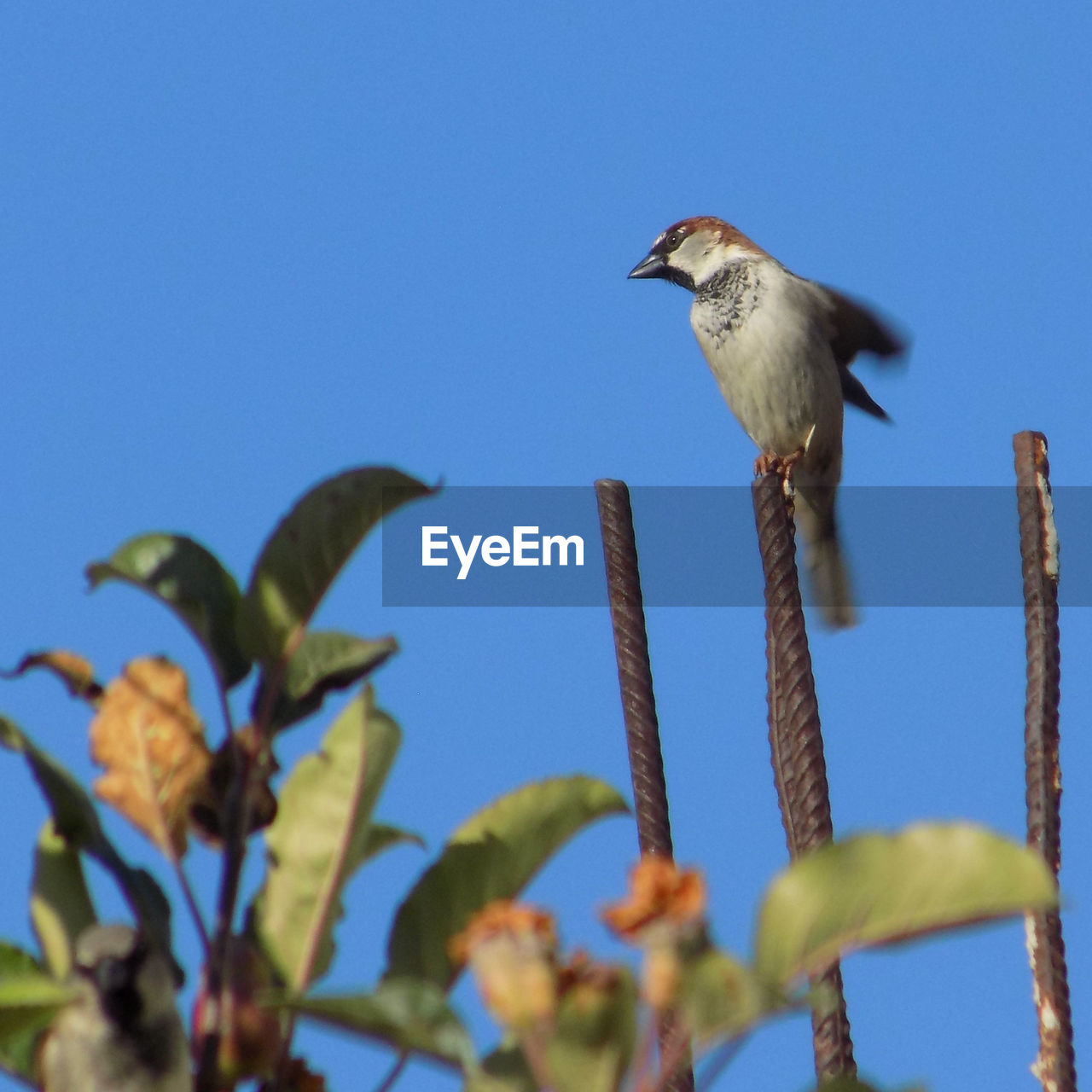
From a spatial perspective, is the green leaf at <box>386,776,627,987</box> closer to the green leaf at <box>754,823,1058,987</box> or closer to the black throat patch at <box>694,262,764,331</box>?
the green leaf at <box>754,823,1058,987</box>

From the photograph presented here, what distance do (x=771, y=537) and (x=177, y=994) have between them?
1274 mm

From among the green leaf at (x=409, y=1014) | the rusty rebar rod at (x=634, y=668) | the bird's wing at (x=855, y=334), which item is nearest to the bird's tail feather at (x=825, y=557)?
the bird's wing at (x=855, y=334)

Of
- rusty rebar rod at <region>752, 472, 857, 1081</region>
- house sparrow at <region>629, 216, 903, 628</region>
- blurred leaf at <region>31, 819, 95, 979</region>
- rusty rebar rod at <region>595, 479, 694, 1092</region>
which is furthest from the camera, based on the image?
house sparrow at <region>629, 216, 903, 628</region>

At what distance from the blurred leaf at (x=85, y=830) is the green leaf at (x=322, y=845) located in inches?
3.8

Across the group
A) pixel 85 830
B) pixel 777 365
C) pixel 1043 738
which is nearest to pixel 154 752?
pixel 85 830

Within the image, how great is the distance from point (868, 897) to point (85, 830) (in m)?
0.50

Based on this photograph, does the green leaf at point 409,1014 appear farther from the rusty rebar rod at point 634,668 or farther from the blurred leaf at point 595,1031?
the rusty rebar rod at point 634,668

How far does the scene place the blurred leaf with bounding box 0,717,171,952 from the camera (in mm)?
1075

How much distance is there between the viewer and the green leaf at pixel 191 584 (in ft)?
3.84

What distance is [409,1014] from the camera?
2.95ft

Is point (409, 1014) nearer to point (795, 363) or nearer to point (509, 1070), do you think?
point (509, 1070)

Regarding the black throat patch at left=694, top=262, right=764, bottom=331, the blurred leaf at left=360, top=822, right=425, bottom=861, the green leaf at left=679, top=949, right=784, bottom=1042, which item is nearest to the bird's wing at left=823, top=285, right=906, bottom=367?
the black throat patch at left=694, top=262, right=764, bottom=331

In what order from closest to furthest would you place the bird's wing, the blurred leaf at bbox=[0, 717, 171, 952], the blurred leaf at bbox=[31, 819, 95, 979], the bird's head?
the blurred leaf at bbox=[0, 717, 171, 952]
the blurred leaf at bbox=[31, 819, 95, 979]
the bird's wing
the bird's head

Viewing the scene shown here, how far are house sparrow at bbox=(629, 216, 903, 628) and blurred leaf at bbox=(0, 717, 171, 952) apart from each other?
15.5ft
